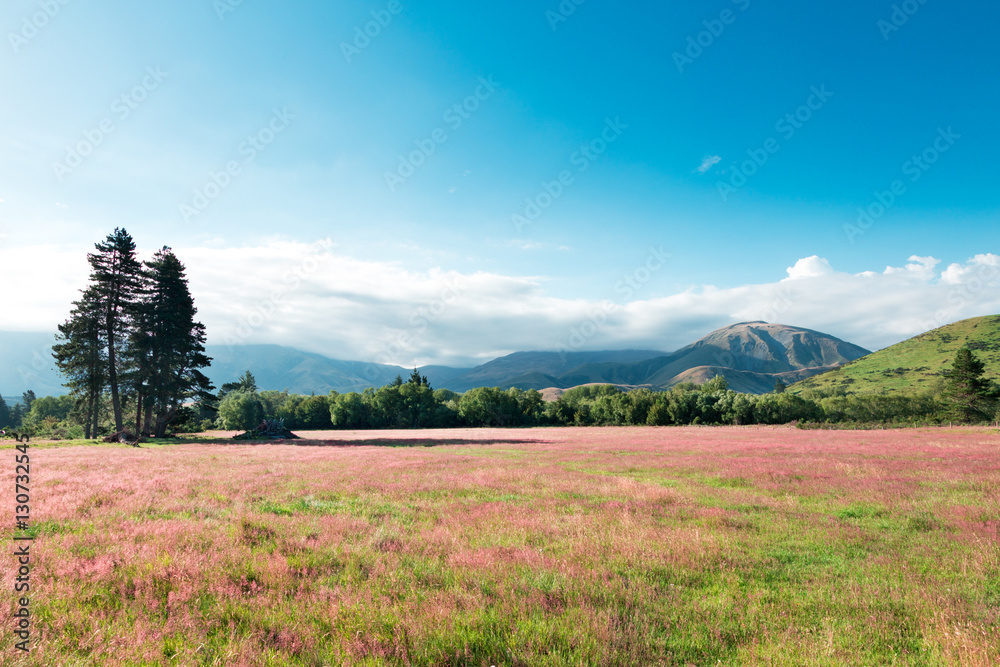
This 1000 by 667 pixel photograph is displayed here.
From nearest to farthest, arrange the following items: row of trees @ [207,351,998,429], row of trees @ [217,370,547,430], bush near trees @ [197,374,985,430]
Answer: row of trees @ [207,351,998,429], bush near trees @ [197,374,985,430], row of trees @ [217,370,547,430]

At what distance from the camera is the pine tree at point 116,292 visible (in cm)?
4012

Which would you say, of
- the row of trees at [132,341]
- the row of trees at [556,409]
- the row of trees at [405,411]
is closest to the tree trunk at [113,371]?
the row of trees at [132,341]

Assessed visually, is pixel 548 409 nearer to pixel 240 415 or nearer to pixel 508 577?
pixel 240 415

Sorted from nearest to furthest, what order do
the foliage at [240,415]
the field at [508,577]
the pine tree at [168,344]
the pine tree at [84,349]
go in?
the field at [508,577], the pine tree at [84,349], the pine tree at [168,344], the foliage at [240,415]

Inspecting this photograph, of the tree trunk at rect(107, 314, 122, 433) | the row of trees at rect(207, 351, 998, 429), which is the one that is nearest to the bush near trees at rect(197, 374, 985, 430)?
the row of trees at rect(207, 351, 998, 429)

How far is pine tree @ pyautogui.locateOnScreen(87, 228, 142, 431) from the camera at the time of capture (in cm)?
4012

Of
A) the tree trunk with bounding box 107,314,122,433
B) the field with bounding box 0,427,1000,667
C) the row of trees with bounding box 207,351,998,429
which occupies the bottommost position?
the row of trees with bounding box 207,351,998,429

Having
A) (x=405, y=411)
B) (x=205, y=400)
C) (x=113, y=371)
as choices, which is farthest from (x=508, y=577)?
(x=405, y=411)

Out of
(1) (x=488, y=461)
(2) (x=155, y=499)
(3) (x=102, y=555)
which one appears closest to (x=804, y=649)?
(3) (x=102, y=555)

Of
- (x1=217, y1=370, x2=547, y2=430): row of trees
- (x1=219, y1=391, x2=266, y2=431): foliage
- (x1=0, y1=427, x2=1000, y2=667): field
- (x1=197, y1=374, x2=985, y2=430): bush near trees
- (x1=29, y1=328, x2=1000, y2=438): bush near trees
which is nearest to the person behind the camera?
(x1=0, y1=427, x2=1000, y2=667): field

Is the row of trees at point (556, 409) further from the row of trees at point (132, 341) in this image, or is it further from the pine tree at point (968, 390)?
the row of trees at point (132, 341)

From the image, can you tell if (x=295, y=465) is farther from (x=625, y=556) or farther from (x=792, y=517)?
(x=792, y=517)

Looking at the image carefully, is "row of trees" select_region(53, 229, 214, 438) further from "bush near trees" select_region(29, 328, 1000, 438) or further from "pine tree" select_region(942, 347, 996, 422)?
"pine tree" select_region(942, 347, 996, 422)

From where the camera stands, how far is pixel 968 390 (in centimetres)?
7294
